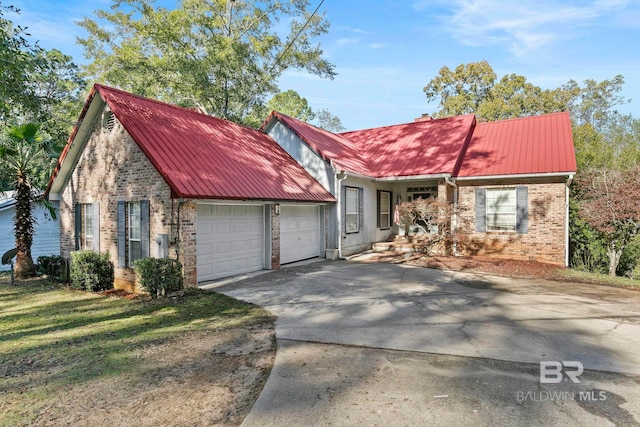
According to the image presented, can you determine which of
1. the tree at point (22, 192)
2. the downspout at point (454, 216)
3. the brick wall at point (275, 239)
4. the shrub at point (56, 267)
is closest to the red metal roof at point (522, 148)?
the downspout at point (454, 216)

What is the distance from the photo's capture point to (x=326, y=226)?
1462 cm

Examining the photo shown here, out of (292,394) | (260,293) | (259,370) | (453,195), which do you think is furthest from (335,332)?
(453,195)

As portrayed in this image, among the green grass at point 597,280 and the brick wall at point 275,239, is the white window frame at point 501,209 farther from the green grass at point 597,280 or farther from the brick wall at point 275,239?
the brick wall at point 275,239

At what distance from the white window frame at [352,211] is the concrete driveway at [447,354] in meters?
5.74

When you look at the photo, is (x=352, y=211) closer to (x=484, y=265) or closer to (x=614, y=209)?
(x=484, y=265)

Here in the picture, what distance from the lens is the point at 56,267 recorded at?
38.9ft

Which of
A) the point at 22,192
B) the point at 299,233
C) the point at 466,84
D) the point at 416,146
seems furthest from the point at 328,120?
the point at 22,192

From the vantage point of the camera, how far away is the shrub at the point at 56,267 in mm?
11548

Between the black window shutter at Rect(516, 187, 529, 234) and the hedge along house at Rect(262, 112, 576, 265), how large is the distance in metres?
0.03

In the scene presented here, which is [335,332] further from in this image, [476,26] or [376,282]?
[476,26]

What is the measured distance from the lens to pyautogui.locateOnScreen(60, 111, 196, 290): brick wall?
29.7ft

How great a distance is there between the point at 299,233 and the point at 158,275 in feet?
19.3

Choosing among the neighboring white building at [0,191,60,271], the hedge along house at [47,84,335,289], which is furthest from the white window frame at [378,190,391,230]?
the neighboring white building at [0,191,60,271]

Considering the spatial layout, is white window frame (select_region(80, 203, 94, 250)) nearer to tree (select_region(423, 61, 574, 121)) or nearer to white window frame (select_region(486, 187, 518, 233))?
white window frame (select_region(486, 187, 518, 233))
